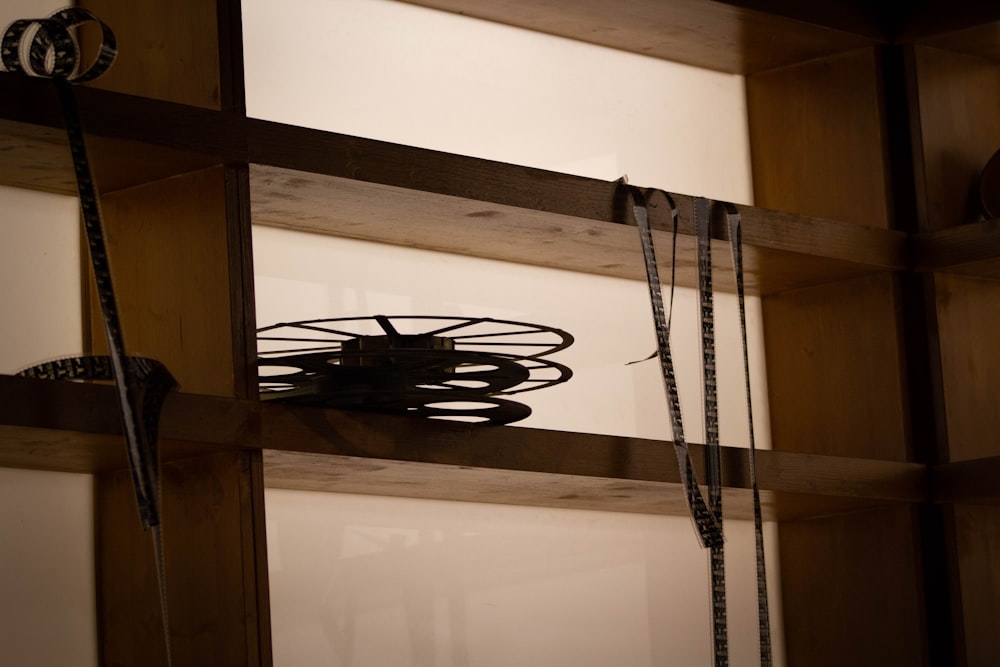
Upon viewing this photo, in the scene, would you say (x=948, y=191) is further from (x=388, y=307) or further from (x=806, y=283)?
(x=388, y=307)

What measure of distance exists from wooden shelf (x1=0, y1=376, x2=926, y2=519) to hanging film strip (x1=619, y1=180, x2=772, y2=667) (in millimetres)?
51

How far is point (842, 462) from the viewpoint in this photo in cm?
244

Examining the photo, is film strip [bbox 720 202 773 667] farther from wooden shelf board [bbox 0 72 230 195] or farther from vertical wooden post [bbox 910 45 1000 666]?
wooden shelf board [bbox 0 72 230 195]

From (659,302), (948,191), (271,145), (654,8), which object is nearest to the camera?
(271,145)

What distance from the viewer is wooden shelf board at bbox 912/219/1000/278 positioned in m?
2.52

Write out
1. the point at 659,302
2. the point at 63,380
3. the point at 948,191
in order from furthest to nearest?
the point at 948,191 < the point at 659,302 < the point at 63,380

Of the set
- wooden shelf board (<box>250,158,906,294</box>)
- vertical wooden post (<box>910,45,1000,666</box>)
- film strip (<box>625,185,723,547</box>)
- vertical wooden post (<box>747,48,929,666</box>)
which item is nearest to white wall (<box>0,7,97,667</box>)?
wooden shelf board (<box>250,158,906,294</box>)

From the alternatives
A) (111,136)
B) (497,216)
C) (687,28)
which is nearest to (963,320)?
(687,28)

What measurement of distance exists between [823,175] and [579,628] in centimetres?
88

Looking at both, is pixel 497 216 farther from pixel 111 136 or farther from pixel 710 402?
pixel 111 136

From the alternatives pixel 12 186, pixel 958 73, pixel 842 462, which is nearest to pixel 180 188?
pixel 12 186

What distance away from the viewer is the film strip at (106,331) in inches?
65.6

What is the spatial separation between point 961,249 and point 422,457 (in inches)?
42.5

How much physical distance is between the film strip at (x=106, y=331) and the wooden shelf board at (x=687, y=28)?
34.3 inches
